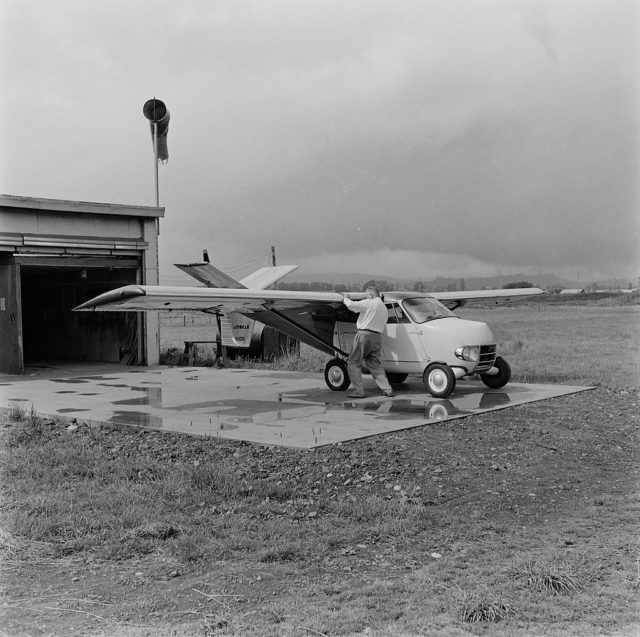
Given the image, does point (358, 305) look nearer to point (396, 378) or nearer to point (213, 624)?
point (396, 378)

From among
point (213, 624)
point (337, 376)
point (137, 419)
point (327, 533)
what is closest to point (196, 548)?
point (327, 533)

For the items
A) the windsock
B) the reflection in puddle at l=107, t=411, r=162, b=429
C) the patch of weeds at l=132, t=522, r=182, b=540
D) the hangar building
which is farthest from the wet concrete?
the windsock

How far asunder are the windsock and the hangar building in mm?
3392

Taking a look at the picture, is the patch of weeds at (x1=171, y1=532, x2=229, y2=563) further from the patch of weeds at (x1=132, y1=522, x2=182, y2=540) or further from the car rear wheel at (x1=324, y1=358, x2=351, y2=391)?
the car rear wheel at (x1=324, y1=358, x2=351, y2=391)

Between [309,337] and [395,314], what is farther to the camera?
[309,337]

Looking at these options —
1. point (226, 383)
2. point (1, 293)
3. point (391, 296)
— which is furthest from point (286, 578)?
point (1, 293)

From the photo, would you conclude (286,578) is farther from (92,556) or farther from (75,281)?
(75,281)

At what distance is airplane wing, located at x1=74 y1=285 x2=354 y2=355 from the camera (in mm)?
11453

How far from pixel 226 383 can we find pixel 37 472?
8010 mm

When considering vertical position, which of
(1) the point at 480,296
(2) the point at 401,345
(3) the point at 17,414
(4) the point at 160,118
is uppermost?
(4) the point at 160,118

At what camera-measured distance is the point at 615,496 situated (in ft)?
24.7

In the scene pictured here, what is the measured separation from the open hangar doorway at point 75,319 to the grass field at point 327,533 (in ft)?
36.6

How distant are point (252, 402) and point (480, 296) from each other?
642 centimetres

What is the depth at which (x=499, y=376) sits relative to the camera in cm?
1450
